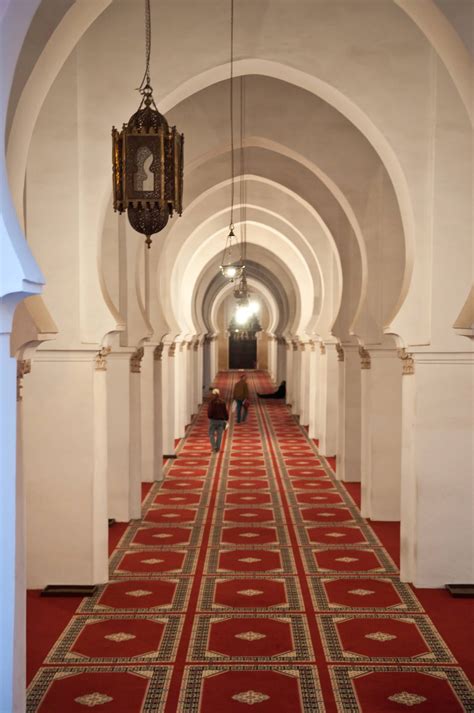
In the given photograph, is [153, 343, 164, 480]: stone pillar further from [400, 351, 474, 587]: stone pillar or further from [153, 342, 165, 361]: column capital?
[400, 351, 474, 587]: stone pillar

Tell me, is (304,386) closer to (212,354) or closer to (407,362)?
(407,362)

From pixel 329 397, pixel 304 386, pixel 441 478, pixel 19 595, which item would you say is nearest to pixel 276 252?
pixel 304 386

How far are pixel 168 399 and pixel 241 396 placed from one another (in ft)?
15.8

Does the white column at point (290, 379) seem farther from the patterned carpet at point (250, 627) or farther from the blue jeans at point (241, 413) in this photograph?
the patterned carpet at point (250, 627)

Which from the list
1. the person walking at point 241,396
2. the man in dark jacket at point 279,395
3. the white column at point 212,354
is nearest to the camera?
the person walking at point 241,396

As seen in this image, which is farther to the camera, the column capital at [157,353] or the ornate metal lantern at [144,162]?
the column capital at [157,353]

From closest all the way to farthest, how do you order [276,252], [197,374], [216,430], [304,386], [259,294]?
1. [216,430]
2. [304,386]
3. [276,252]
4. [197,374]
5. [259,294]

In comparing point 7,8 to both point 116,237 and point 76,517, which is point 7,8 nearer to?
point 76,517

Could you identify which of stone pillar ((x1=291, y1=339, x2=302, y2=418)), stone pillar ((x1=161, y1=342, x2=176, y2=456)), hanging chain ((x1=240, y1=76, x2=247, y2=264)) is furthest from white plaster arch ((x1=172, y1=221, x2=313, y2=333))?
stone pillar ((x1=161, y1=342, x2=176, y2=456))

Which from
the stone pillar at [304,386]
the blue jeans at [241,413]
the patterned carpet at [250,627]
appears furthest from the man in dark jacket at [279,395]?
the patterned carpet at [250,627]

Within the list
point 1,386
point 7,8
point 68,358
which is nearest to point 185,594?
point 68,358

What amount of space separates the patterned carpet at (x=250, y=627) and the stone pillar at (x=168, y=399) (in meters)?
3.75

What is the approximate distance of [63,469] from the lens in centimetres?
799

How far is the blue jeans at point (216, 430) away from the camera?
16125mm
